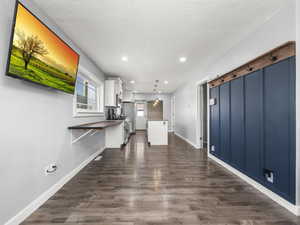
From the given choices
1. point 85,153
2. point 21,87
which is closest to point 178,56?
point 21,87

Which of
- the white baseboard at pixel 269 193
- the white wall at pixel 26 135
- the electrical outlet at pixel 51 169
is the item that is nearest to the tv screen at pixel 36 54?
the white wall at pixel 26 135

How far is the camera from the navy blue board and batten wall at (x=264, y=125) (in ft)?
5.35

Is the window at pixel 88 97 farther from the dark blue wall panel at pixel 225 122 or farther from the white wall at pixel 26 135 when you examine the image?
the dark blue wall panel at pixel 225 122

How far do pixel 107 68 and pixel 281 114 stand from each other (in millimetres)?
3923

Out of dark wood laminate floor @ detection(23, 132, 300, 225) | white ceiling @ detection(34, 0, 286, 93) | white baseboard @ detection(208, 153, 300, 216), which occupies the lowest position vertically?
dark wood laminate floor @ detection(23, 132, 300, 225)

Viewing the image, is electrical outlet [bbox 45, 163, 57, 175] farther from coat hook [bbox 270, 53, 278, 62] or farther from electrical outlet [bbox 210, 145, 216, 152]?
coat hook [bbox 270, 53, 278, 62]

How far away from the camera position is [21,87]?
1.51 meters

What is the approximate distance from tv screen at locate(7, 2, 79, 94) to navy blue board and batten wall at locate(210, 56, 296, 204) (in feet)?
9.50

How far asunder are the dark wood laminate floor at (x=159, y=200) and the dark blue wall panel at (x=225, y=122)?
1.20 ft

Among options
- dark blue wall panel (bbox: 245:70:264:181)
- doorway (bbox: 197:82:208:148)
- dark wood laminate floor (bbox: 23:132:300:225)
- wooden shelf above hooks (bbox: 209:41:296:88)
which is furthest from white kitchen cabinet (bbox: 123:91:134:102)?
dark blue wall panel (bbox: 245:70:264:181)

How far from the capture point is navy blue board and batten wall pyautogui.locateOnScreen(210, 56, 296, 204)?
1.63m

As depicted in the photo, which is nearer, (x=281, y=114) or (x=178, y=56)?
(x=281, y=114)

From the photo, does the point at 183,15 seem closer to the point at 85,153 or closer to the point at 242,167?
the point at 242,167

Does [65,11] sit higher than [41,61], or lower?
higher
